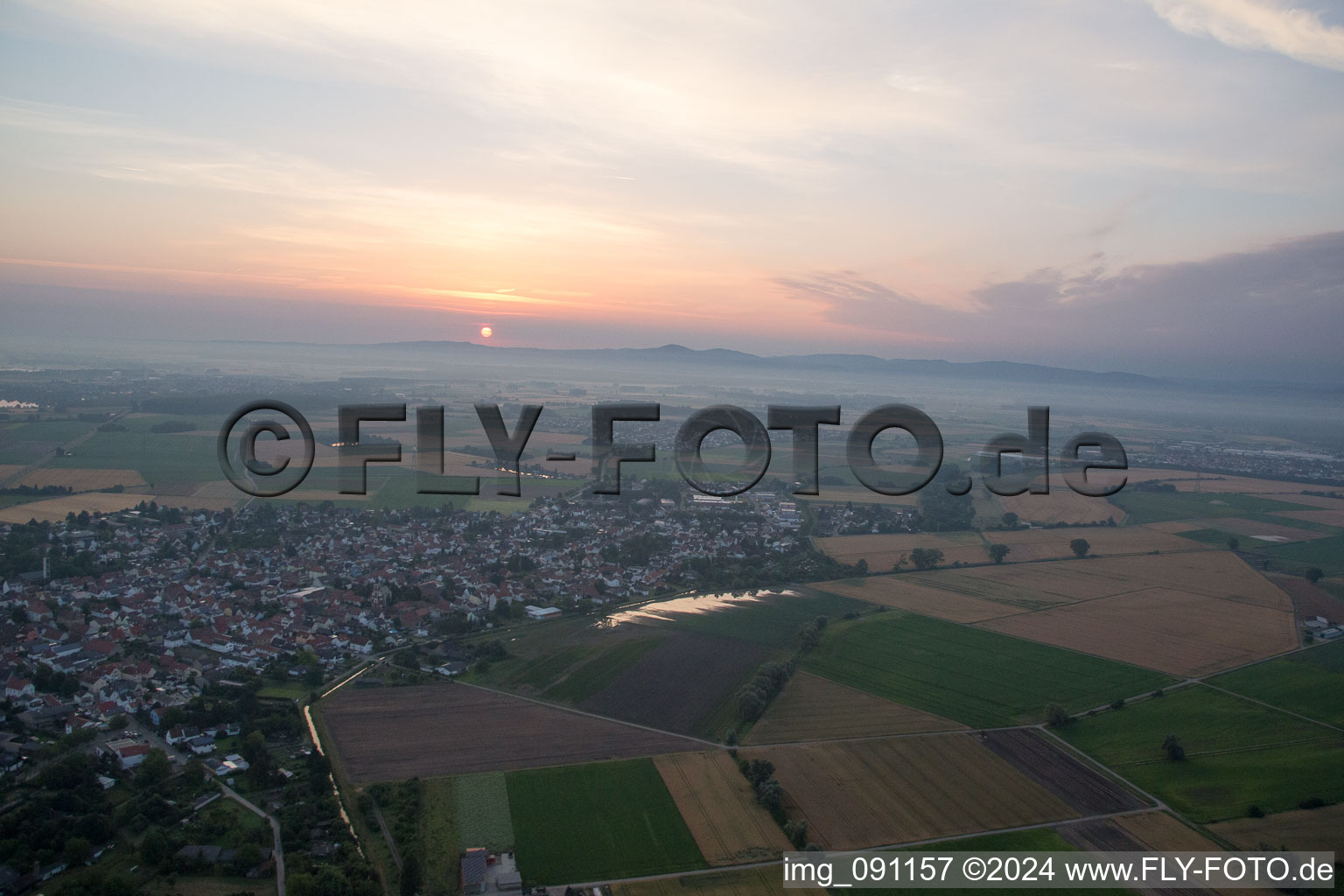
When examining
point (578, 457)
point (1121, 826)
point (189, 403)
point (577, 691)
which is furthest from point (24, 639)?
point (189, 403)

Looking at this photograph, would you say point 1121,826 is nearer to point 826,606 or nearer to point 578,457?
point 826,606

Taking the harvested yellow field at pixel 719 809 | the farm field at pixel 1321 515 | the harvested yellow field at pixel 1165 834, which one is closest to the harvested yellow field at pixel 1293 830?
the harvested yellow field at pixel 1165 834

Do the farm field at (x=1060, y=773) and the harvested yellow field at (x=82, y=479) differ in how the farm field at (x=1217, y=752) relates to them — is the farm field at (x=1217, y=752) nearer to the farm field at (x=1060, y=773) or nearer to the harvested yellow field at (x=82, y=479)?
the farm field at (x=1060, y=773)

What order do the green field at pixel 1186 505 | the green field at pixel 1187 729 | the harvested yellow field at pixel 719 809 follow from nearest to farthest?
the harvested yellow field at pixel 719 809, the green field at pixel 1187 729, the green field at pixel 1186 505

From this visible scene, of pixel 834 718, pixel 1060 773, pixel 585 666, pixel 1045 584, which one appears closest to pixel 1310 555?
pixel 1045 584

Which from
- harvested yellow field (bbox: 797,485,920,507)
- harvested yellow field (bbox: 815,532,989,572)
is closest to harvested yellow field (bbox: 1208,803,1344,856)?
harvested yellow field (bbox: 815,532,989,572)

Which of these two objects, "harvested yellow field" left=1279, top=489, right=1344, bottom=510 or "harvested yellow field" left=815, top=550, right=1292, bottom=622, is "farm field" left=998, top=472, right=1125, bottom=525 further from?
"harvested yellow field" left=1279, top=489, right=1344, bottom=510

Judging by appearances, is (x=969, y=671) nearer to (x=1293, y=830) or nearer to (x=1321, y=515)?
(x=1293, y=830)
